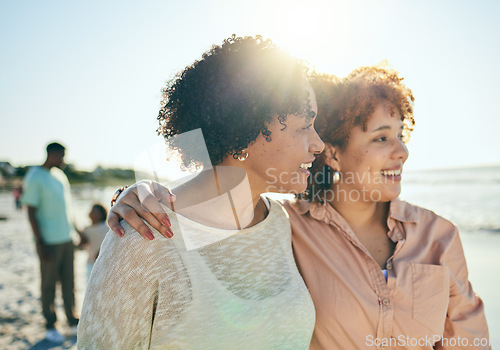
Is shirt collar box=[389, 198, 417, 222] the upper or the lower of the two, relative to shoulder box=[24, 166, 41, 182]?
lower

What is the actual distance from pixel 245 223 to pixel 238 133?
465 millimetres

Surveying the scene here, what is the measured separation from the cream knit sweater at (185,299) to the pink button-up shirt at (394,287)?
1.13 ft

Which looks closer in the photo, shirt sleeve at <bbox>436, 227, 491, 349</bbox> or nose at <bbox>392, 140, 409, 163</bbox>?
shirt sleeve at <bbox>436, 227, 491, 349</bbox>

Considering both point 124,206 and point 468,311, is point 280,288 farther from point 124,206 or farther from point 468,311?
point 468,311

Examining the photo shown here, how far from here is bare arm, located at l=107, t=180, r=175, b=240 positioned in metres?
1.41

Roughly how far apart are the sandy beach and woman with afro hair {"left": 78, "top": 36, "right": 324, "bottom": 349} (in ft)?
10.5

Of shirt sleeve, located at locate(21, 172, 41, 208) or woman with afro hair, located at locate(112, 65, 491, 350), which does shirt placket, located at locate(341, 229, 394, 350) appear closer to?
woman with afro hair, located at locate(112, 65, 491, 350)

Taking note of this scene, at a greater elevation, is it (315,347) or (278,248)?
(278,248)

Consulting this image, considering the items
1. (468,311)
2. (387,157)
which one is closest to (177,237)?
(387,157)

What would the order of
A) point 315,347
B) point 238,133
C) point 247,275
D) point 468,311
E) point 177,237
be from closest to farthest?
point 177,237
point 247,275
point 238,133
point 315,347
point 468,311

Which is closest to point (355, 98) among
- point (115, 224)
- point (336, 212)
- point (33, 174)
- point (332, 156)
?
point (332, 156)

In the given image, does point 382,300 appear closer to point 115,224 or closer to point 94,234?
point 115,224

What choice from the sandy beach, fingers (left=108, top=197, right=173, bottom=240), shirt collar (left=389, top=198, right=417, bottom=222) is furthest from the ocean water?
fingers (left=108, top=197, right=173, bottom=240)

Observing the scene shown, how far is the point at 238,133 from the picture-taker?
176cm
